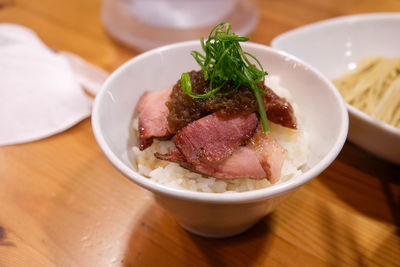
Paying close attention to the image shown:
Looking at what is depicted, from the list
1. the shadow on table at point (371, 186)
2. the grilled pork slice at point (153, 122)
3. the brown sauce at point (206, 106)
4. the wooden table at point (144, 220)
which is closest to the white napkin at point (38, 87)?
the wooden table at point (144, 220)

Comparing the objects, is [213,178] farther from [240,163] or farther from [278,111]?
[278,111]

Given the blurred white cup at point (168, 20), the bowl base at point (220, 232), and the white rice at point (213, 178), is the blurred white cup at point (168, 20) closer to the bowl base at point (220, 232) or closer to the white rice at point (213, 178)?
the white rice at point (213, 178)

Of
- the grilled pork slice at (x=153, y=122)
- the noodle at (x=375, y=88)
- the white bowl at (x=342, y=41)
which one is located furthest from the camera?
the white bowl at (x=342, y=41)

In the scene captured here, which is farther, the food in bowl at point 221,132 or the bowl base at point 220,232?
the bowl base at point 220,232

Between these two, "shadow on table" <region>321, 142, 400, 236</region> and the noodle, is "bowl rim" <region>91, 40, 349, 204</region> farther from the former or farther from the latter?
the noodle

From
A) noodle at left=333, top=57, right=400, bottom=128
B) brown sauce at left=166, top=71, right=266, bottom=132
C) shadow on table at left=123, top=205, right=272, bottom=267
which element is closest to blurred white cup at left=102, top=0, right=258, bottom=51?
noodle at left=333, top=57, right=400, bottom=128

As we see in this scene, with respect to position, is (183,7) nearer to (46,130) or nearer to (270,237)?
(46,130)
